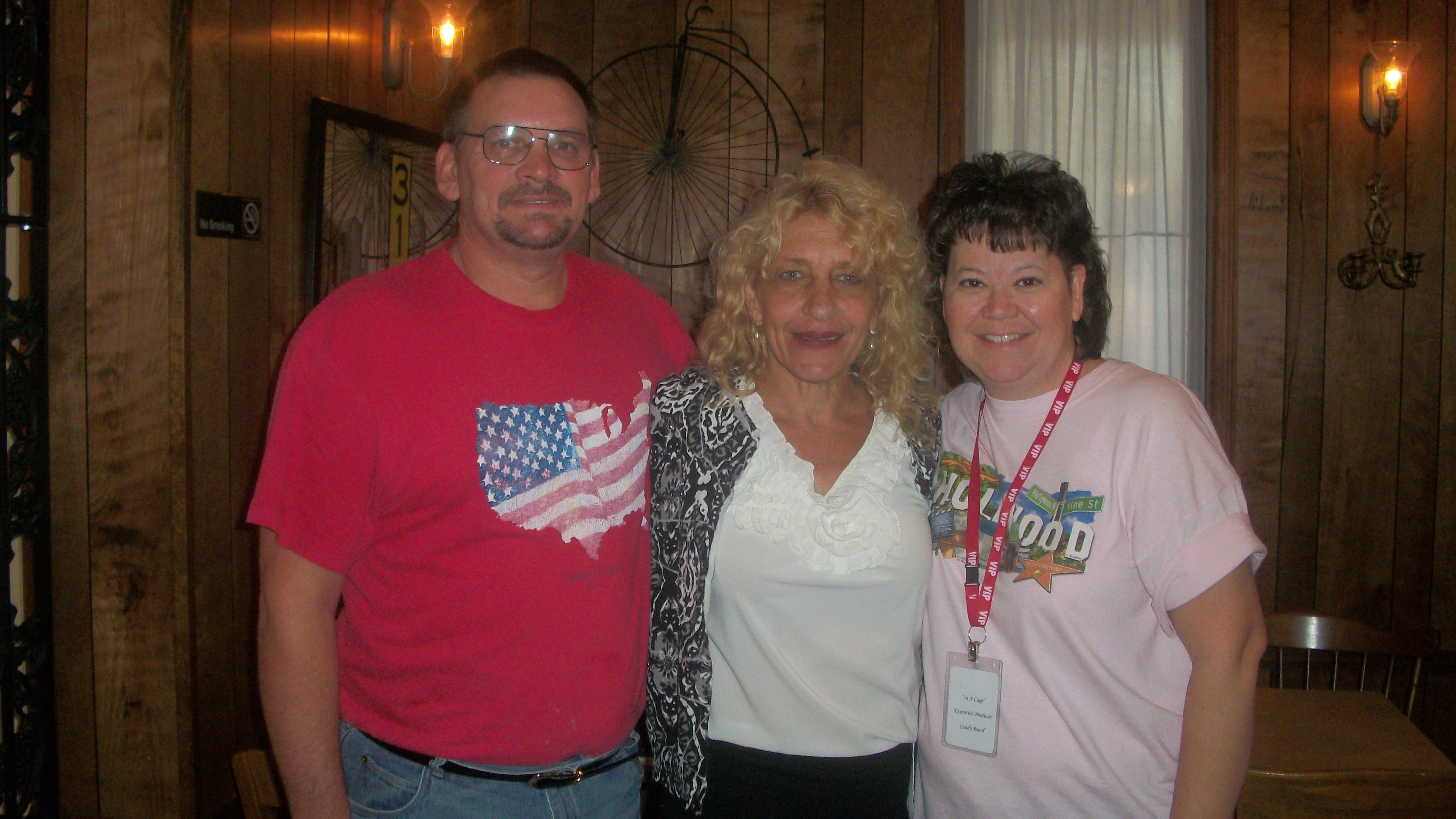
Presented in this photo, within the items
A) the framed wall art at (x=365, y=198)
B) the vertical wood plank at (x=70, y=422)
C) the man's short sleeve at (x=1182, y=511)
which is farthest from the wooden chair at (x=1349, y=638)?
the vertical wood plank at (x=70, y=422)

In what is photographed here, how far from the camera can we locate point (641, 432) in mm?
1563

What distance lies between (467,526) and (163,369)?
108cm

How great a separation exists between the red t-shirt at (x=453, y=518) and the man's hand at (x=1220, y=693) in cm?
83

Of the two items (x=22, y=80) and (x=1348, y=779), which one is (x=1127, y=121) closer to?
(x=1348, y=779)

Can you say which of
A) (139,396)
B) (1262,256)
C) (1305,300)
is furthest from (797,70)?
(139,396)

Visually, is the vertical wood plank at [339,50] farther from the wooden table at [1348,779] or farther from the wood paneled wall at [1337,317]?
the wood paneled wall at [1337,317]

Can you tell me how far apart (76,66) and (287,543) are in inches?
52.7

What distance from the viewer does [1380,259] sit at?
11.2 ft

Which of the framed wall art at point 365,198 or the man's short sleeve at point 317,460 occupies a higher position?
the framed wall art at point 365,198

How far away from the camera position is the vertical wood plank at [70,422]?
1.90 meters

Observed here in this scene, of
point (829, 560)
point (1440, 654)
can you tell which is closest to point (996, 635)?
point (829, 560)

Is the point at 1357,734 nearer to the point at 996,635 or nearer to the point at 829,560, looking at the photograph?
the point at 996,635

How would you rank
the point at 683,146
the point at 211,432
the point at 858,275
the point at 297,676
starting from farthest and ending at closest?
the point at 683,146 < the point at 211,432 < the point at 858,275 < the point at 297,676

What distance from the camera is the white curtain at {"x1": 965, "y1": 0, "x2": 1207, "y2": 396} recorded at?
11.6 feet
